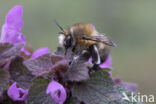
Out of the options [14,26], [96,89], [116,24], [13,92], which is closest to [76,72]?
[96,89]

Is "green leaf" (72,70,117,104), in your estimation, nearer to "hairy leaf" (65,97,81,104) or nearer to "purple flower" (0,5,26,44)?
"hairy leaf" (65,97,81,104)

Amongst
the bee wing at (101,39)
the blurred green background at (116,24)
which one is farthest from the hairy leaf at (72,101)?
the blurred green background at (116,24)

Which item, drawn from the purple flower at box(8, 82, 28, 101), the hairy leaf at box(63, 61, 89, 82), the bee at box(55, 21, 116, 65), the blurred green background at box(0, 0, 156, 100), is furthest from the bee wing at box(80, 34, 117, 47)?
the blurred green background at box(0, 0, 156, 100)

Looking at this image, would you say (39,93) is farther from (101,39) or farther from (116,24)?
(116,24)

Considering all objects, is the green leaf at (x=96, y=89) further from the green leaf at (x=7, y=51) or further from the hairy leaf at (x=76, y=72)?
the green leaf at (x=7, y=51)

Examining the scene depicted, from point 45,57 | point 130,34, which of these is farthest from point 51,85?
point 130,34
